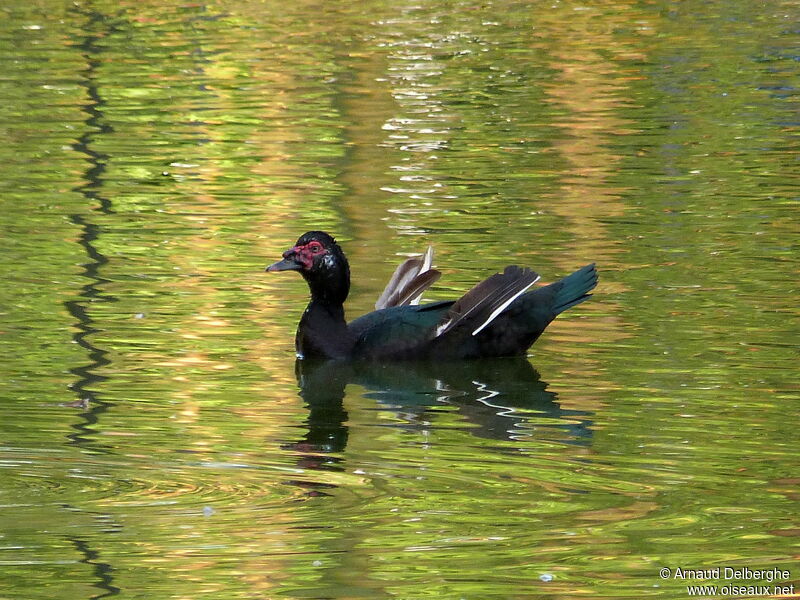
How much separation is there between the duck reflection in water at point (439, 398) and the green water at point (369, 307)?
0.03 metres

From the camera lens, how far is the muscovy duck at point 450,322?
35.4 feet

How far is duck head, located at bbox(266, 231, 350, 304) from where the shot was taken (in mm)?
11227

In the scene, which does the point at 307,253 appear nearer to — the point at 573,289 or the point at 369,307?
the point at 369,307

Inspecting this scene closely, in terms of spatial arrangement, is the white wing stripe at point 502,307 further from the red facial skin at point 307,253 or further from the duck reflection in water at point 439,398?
the red facial skin at point 307,253

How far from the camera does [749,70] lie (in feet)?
72.9

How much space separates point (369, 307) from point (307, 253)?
896 mm

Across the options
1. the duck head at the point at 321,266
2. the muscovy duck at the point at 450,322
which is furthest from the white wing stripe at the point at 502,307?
the duck head at the point at 321,266

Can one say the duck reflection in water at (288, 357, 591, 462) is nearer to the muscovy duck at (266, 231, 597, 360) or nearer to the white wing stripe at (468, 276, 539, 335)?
the muscovy duck at (266, 231, 597, 360)

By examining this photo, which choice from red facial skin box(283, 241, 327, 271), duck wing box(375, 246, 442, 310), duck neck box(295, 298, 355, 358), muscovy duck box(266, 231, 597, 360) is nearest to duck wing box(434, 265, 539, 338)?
muscovy duck box(266, 231, 597, 360)

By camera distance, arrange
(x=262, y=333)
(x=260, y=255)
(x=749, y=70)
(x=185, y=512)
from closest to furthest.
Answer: (x=185, y=512), (x=262, y=333), (x=260, y=255), (x=749, y=70)

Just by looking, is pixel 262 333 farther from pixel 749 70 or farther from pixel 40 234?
pixel 749 70

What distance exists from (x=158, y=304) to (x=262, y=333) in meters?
0.94

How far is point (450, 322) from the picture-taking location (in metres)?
10.8

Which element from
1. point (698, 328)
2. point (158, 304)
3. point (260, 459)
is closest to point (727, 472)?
point (260, 459)
